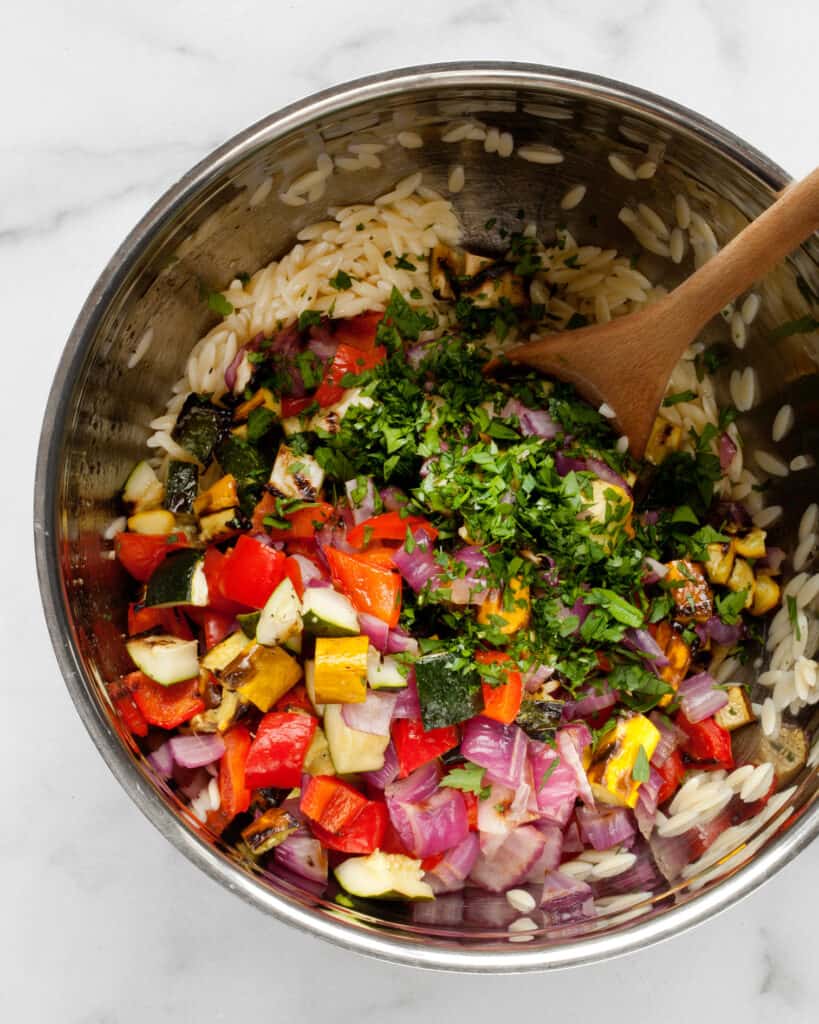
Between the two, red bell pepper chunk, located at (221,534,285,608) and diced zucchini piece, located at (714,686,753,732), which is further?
diced zucchini piece, located at (714,686,753,732)

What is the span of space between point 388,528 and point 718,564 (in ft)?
2.34

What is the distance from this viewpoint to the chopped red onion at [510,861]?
187 centimetres

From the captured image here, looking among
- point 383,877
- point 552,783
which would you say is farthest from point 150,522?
point 552,783

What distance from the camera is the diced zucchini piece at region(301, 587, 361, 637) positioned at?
5.65 feet

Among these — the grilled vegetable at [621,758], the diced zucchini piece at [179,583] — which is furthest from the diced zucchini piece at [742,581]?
the diced zucchini piece at [179,583]

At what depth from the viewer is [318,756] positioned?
1.81m

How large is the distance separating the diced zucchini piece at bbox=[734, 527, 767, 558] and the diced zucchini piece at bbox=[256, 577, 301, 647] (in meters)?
0.95

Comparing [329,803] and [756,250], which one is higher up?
[756,250]

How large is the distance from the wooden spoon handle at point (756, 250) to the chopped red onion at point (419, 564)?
684 mm

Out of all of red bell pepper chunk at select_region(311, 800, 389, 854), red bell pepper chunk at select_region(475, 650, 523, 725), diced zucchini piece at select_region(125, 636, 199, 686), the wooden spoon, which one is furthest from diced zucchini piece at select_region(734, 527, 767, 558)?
diced zucchini piece at select_region(125, 636, 199, 686)

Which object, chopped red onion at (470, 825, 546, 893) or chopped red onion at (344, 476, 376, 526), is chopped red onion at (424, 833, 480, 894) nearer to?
chopped red onion at (470, 825, 546, 893)

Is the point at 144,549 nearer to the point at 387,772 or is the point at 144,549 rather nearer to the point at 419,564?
the point at 419,564

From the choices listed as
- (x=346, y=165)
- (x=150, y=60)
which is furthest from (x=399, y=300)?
(x=150, y=60)

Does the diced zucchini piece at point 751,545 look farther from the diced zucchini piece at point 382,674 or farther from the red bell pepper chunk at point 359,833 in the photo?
the red bell pepper chunk at point 359,833
